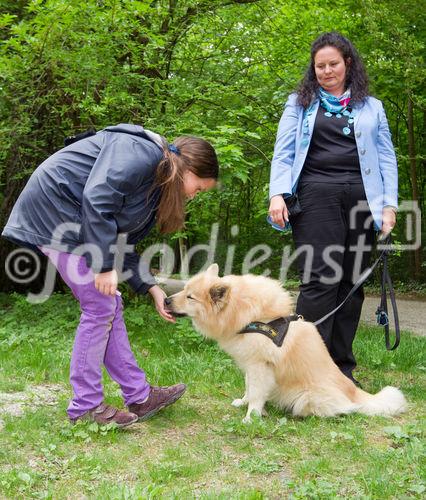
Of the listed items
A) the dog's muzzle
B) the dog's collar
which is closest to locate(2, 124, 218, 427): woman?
the dog's muzzle

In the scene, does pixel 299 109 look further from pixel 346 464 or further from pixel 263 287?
pixel 346 464

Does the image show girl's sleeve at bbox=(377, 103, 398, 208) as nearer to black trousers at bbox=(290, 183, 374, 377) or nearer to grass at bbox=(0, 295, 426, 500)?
black trousers at bbox=(290, 183, 374, 377)

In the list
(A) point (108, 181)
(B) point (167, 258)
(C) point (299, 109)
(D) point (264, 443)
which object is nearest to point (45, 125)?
(B) point (167, 258)

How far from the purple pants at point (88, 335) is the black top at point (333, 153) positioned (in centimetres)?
169

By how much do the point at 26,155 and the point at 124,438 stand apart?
501cm

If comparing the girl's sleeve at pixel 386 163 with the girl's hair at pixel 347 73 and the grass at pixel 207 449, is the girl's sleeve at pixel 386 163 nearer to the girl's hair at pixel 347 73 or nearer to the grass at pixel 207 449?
the girl's hair at pixel 347 73

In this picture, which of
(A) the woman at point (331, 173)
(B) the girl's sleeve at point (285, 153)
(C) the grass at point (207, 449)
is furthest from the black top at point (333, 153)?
(C) the grass at point (207, 449)

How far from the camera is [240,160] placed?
556 centimetres

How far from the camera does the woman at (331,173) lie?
12.9 ft

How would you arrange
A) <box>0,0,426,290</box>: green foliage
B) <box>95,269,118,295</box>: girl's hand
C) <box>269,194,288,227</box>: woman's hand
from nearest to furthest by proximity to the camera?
<box>95,269,118,295</box>: girl's hand, <box>269,194,288,227</box>: woman's hand, <box>0,0,426,290</box>: green foliage

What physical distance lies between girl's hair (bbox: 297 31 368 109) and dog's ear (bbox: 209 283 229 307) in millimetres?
1464

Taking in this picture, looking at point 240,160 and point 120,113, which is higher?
point 120,113

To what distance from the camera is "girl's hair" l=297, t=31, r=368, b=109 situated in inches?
156

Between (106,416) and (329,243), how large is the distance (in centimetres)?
186
